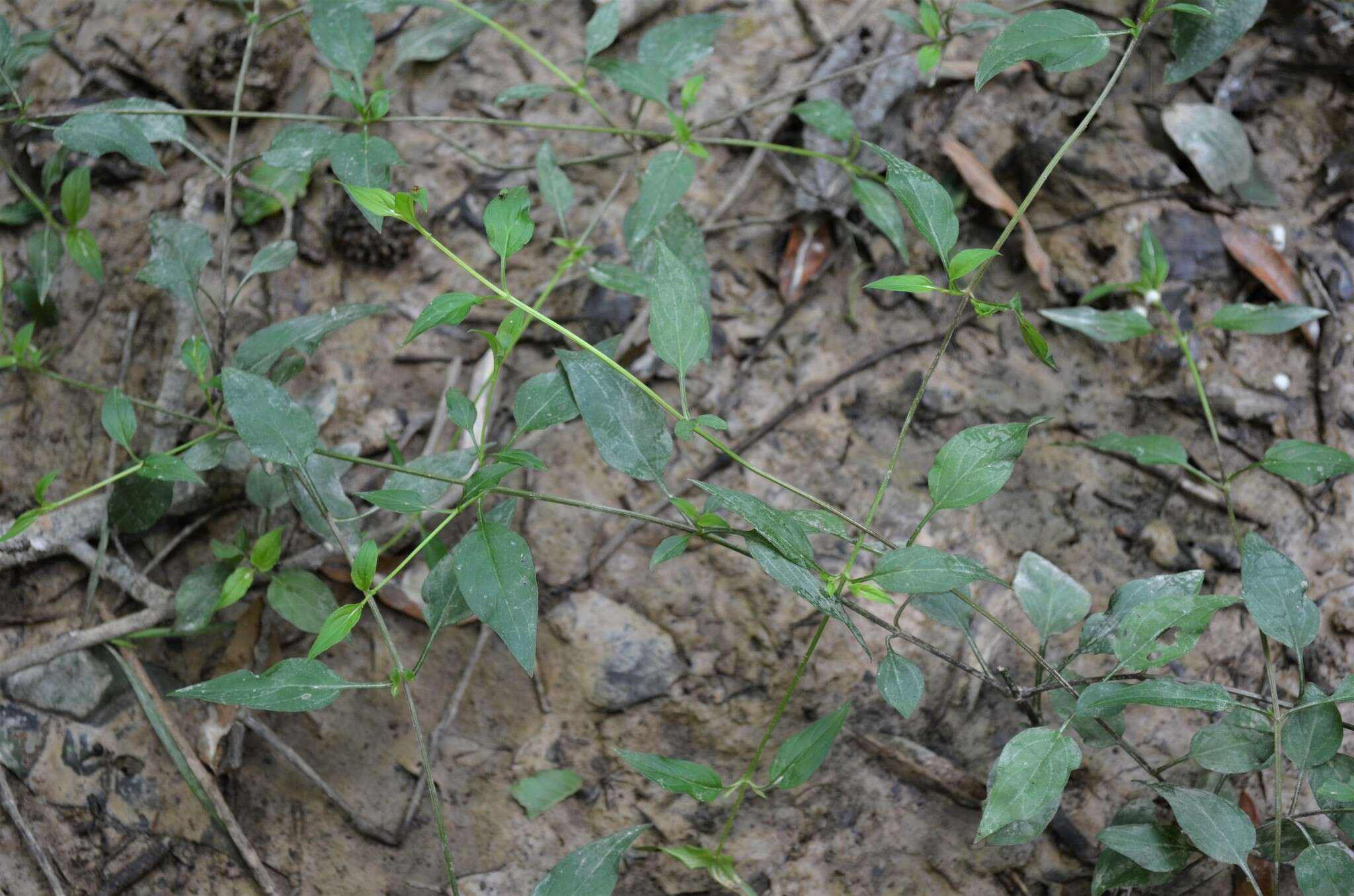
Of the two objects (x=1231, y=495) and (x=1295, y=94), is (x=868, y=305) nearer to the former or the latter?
(x=1231, y=495)

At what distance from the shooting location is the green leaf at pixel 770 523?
1.36m

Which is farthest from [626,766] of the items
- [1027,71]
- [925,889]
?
[1027,71]

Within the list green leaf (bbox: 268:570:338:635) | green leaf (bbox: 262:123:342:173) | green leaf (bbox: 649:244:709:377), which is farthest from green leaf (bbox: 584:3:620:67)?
green leaf (bbox: 268:570:338:635)

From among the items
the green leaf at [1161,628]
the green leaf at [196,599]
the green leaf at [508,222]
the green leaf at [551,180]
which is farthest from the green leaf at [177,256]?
the green leaf at [1161,628]

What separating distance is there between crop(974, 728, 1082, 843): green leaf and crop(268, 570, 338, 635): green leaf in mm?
1170

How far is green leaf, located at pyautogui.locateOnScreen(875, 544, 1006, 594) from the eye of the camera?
4.41ft

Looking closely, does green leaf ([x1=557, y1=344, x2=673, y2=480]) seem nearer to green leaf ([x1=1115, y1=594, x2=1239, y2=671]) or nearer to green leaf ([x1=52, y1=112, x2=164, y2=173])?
green leaf ([x1=1115, y1=594, x2=1239, y2=671])

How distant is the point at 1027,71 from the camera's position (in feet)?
7.86

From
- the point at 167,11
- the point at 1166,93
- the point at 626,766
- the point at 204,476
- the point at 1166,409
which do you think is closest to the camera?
the point at 626,766

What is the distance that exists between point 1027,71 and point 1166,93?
34cm

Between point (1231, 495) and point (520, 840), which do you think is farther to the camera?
point (1231, 495)

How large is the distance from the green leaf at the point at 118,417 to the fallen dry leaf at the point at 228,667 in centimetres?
42

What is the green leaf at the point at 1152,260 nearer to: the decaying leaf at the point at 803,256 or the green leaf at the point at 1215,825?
the decaying leaf at the point at 803,256

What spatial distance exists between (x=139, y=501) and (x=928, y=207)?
1553 mm
